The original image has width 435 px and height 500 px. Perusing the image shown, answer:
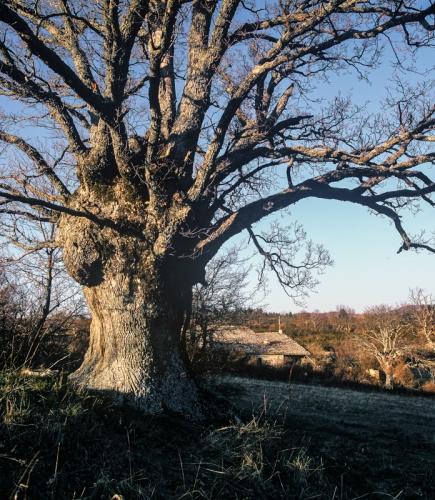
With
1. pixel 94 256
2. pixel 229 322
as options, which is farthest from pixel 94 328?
pixel 229 322

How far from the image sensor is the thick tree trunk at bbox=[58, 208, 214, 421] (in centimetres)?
613

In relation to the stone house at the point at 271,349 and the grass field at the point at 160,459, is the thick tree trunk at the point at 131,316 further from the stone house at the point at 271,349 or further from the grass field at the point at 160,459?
the stone house at the point at 271,349

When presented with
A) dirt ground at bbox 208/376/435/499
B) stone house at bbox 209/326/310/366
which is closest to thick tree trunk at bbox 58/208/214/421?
dirt ground at bbox 208/376/435/499

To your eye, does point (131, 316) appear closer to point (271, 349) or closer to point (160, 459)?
point (160, 459)

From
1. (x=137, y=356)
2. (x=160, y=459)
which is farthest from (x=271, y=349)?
(x=160, y=459)

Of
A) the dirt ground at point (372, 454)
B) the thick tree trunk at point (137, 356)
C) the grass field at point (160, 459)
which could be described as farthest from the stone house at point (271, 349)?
the grass field at point (160, 459)

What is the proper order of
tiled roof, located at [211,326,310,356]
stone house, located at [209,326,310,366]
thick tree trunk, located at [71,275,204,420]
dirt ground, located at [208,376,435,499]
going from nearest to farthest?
dirt ground, located at [208,376,435,499], thick tree trunk, located at [71,275,204,420], stone house, located at [209,326,310,366], tiled roof, located at [211,326,310,356]

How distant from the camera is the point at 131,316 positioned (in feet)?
20.8

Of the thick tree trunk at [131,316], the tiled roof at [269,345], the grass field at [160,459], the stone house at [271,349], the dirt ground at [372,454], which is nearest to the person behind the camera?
the grass field at [160,459]

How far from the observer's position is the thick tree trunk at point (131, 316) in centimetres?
613

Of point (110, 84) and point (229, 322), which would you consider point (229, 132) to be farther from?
point (229, 322)

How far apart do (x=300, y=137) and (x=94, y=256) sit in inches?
163

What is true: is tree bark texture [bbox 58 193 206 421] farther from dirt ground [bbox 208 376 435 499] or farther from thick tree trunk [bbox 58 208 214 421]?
dirt ground [bbox 208 376 435 499]

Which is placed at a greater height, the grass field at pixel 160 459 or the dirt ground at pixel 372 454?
the grass field at pixel 160 459
